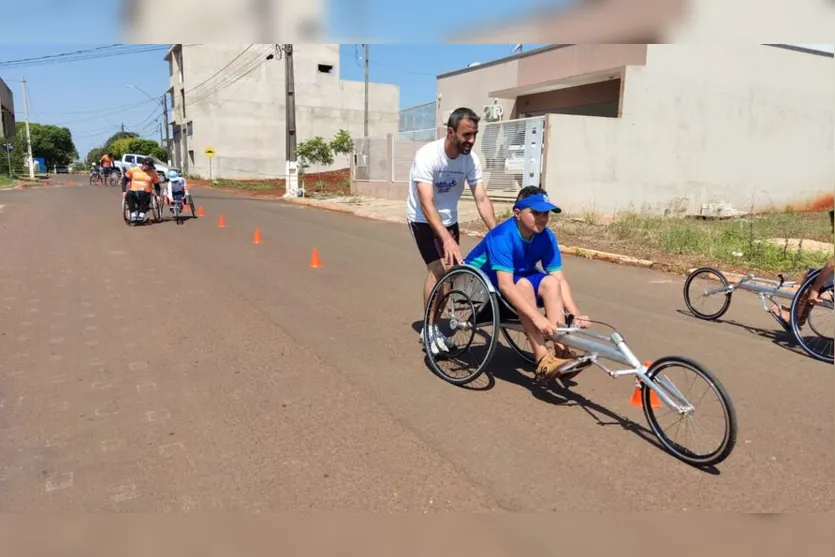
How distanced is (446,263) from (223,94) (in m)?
45.7

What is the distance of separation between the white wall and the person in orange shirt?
1012cm

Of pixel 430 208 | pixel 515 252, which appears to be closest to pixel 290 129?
pixel 430 208

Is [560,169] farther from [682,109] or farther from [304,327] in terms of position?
[304,327]

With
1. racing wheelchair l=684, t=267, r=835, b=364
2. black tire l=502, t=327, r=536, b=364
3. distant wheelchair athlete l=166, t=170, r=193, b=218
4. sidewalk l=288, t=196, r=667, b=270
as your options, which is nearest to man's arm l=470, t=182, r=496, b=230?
black tire l=502, t=327, r=536, b=364

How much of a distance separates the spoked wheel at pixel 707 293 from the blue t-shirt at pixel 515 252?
2.84 m

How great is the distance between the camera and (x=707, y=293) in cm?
620

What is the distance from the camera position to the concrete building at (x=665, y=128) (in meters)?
16.8

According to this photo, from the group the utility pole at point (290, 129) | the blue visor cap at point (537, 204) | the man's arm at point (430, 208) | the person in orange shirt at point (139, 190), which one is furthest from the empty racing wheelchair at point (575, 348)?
the utility pole at point (290, 129)

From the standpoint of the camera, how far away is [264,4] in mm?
2141

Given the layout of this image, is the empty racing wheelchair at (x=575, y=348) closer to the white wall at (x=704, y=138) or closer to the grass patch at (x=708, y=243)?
the grass patch at (x=708, y=243)

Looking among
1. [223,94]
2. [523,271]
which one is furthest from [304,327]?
[223,94]

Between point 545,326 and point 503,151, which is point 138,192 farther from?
point 545,326

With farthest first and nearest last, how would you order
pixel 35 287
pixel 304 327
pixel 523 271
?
pixel 35 287, pixel 304 327, pixel 523 271

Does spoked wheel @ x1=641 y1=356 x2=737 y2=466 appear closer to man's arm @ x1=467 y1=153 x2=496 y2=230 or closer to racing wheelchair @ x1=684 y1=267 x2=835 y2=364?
man's arm @ x1=467 y1=153 x2=496 y2=230
